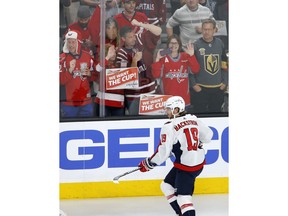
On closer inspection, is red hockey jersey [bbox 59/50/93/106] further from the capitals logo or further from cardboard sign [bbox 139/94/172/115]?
the capitals logo

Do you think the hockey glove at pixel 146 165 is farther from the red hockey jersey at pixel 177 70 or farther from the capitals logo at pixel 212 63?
the capitals logo at pixel 212 63

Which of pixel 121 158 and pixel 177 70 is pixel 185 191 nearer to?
pixel 121 158

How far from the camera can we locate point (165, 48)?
8.11 metres

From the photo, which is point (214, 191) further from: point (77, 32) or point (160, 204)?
point (77, 32)

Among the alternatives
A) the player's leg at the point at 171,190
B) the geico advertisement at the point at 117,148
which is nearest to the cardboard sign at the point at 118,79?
the geico advertisement at the point at 117,148

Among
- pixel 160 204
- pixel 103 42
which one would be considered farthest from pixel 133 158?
pixel 103 42

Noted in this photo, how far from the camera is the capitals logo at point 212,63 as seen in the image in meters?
8.09

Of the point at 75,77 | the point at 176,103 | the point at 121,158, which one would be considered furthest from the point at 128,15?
the point at 121,158

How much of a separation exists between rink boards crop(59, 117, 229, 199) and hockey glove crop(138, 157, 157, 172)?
7 cm

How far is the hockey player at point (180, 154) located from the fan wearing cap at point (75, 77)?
625 millimetres

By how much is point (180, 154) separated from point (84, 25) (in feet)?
3.70

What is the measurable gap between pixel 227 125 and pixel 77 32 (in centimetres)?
116

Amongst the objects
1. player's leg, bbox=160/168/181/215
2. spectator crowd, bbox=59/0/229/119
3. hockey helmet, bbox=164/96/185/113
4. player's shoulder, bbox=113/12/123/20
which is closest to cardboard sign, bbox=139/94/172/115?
spectator crowd, bbox=59/0/229/119

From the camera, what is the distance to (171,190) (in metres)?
7.61
